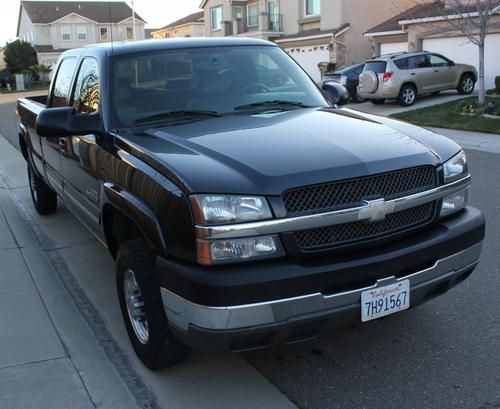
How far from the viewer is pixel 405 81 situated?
63.2ft

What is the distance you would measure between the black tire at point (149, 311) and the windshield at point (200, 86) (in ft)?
3.26

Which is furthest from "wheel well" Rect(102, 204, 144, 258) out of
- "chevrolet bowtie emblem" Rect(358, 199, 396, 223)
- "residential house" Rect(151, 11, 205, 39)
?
"residential house" Rect(151, 11, 205, 39)

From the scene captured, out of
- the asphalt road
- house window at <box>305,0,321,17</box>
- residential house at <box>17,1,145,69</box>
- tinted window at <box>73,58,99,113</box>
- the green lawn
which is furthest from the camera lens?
residential house at <box>17,1,145,69</box>

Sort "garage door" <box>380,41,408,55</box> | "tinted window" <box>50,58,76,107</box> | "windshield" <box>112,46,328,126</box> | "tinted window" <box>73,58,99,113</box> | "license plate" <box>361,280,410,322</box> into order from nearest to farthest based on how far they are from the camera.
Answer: "license plate" <box>361,280,410,322</box> → "windshield" <box>112,46,328,126</box> → "tinted window" <box>73,58,99,113</box> → "tinted window" <box>50,58,76,107</box> → "garage door" <box>380,41,408,55</box>

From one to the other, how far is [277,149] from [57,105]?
3.21 m

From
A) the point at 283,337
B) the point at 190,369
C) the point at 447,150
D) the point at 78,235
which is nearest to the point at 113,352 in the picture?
the point at 190,369

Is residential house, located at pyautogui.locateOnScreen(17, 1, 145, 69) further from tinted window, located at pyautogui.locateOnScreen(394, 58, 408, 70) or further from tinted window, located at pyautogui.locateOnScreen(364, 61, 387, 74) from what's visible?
tinted window, located at pyautogui.locateOnScreen(394, 58, 408, 70)

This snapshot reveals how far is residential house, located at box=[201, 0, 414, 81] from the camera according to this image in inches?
1242

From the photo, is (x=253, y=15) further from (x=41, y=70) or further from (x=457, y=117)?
(x=41, y=70)

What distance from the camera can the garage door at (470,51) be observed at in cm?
2116

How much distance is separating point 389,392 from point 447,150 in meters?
1.43

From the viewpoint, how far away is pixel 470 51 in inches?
865

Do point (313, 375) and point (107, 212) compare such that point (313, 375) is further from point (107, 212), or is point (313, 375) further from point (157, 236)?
point (107, 212)

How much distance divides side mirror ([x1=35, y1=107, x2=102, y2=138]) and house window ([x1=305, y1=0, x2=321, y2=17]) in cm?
3212
